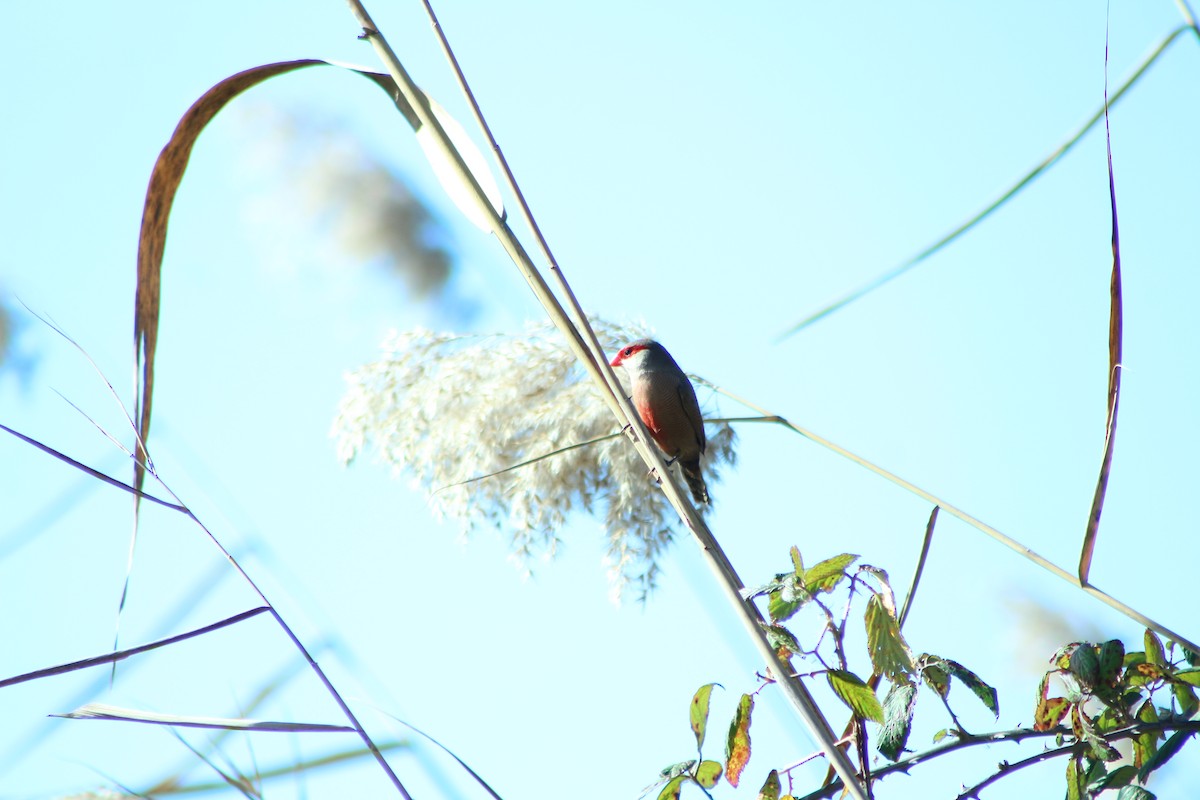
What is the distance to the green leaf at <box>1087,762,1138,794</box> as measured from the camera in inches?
40.1

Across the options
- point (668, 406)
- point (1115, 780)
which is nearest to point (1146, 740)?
point (1115, 780)

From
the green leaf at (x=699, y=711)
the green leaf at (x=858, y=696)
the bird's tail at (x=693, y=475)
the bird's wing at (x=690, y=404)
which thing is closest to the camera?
the green leaf at (x=858, y=696)

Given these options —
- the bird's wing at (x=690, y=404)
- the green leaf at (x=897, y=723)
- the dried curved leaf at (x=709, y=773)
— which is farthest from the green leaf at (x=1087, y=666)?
the bird's wing at (x=690, y=404)

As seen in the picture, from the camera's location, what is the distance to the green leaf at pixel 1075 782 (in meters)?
1.03

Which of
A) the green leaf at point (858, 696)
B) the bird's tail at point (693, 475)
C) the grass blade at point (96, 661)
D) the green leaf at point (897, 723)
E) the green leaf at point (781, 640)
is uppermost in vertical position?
the bird's tail at point (693, 475)

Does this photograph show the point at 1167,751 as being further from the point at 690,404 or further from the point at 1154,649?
the point at 690,404

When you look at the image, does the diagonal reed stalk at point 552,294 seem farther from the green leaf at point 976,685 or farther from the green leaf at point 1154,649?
the green leaf at point 1154,649

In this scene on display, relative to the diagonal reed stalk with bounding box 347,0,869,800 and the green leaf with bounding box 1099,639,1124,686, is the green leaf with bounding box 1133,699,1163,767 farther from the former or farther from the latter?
the diagonal reed stalk with bounding box 347,0,869,800

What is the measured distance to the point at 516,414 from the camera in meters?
2.27

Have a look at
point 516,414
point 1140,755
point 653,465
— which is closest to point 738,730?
point 653,465

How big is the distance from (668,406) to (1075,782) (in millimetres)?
2824

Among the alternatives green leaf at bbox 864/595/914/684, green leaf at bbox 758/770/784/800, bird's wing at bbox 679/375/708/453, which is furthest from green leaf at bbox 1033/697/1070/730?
bird's wing at bbox 679/375/708/453

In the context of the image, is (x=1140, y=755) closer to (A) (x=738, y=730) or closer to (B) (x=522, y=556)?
(A) (x=738, y=730)

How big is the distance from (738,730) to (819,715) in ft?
0.51
